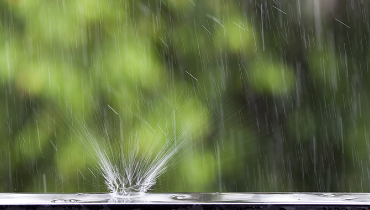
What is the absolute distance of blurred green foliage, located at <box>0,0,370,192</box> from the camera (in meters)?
2.67

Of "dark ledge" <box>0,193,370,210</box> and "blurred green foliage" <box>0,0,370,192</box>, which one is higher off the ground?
"blurred green foliage" <box>0,0,370,192</box>

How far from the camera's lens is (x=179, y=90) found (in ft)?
9.16

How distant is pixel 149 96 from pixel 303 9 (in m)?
1.32

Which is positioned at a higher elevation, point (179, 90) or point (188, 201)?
point (179, 90)

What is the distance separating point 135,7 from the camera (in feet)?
9.88

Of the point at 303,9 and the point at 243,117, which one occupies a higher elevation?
the point at 303,9

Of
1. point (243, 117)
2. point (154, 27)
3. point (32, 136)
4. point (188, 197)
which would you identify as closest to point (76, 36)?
point (154, 27)

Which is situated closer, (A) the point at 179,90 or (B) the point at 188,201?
(B) the point at 188,201

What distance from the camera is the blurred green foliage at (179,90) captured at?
267 cm

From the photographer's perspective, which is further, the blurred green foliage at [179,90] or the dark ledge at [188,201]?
the blurred green foliage at [179,90]

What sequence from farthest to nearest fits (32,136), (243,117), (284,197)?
1. (243,117)
2. (32,136)
3. (284,197)

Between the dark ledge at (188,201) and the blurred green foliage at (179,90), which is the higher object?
the blurred green foliage at (179,90)

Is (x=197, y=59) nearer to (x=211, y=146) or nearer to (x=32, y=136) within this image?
(x=211, y=146)

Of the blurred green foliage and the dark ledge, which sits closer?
the dark ledge
